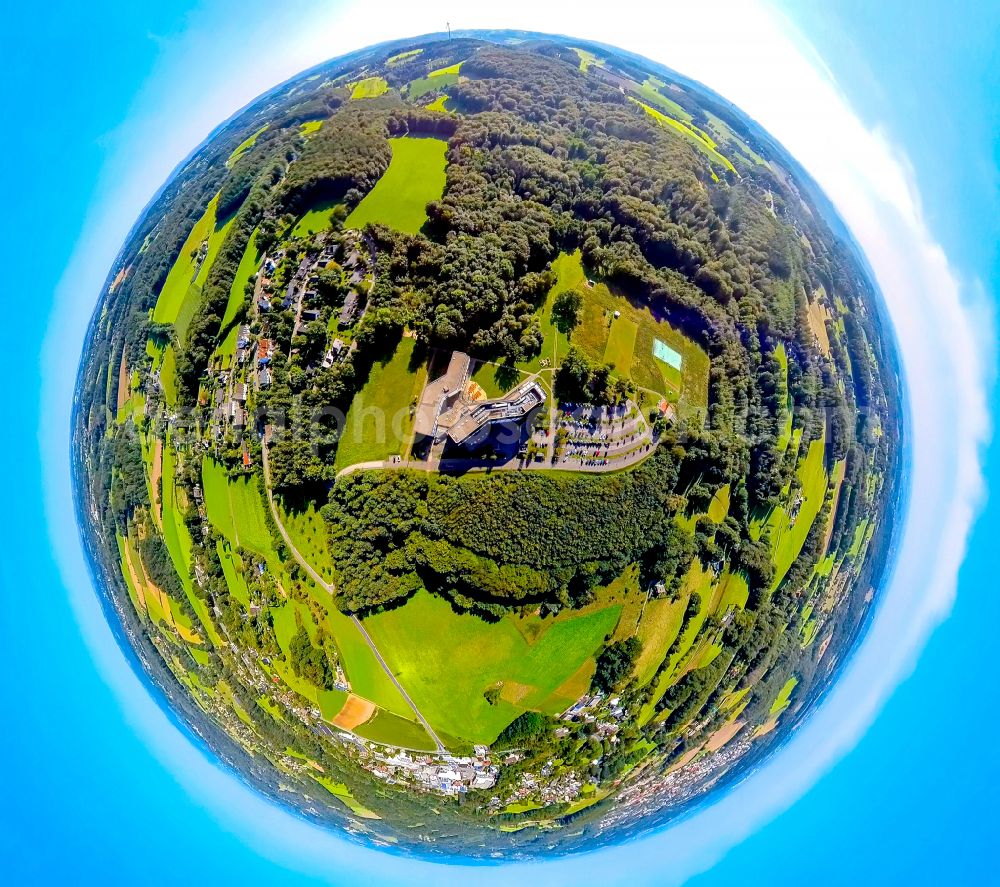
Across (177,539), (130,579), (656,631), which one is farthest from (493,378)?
(130,579)

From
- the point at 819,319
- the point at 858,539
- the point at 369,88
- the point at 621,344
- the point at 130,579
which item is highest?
the point at 369,88

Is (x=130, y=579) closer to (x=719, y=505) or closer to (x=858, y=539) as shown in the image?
(x=719, y=505)

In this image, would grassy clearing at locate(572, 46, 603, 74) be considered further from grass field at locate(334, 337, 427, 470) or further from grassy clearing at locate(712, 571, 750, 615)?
grassy clearing at locate(712, 571, 750, 615)

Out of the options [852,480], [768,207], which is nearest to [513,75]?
[768,207]

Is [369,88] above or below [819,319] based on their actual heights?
above

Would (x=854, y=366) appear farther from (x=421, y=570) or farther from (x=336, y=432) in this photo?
(x=336, y=432)

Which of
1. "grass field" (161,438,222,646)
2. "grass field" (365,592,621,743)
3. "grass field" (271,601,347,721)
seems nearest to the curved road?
"grass field" (365,592,621,743)
